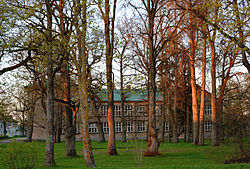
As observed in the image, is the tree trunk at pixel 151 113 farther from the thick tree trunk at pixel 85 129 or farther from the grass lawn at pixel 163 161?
the thick tree trunk at pixel 85 129

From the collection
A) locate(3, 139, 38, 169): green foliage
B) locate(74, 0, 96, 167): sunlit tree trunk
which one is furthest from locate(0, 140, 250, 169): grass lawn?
locate(74, 0, 96, 167): sunlit tree trunk

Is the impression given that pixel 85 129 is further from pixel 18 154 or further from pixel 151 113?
pixel 151 113

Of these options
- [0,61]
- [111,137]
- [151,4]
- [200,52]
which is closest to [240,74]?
[200,52]

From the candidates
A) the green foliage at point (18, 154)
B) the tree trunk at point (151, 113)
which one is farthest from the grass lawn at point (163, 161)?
the tree trunk at point (151, 113)

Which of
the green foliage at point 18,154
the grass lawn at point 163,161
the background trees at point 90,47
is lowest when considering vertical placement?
the grass lawn at point 163,161

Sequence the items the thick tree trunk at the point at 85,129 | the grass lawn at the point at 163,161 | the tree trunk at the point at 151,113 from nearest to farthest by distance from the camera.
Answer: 1. the grass lawn at the point at 163,161
2. the thick tree trunk at the point at 85,129
3. the tree trunk at the point at 151,113

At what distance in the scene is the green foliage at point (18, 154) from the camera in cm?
1156

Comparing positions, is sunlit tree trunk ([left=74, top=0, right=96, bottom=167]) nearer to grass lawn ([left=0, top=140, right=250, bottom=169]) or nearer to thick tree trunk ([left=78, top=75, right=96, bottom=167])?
thick tree trunk ([left=78, top=75, right=96, bottom=167])

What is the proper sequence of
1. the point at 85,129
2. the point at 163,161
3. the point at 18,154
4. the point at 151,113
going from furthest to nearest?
1. the point at 151,113
2. the point at 163,161
3. the point at 85,129
4. the point at 18,154

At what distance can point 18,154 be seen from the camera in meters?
11.7

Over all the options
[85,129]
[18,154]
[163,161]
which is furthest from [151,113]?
[18,154]

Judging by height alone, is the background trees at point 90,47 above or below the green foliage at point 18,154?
above

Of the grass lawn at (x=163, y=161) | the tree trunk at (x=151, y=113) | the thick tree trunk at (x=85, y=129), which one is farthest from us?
the tree trunk at (x=151, y=113)

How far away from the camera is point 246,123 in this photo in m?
15.6
